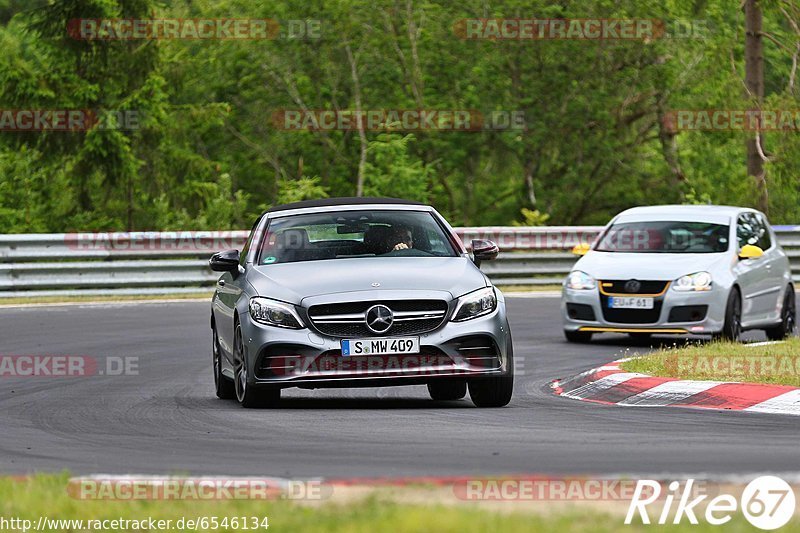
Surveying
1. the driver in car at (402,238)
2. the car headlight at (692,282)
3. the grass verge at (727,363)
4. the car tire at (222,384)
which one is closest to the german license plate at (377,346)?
the driver in car at (402,238)

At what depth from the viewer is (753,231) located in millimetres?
19531

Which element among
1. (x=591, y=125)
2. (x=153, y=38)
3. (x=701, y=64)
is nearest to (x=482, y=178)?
(x=591, y=125)

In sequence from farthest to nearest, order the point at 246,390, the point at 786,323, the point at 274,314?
the point at 786,323, the point at 246,390, the point at 274,314

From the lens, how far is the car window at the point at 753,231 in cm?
1914

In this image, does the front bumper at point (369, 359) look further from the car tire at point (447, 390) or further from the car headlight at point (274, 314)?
the car tire at point (447, 390)

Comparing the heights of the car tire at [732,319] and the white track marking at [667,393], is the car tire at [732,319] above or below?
below

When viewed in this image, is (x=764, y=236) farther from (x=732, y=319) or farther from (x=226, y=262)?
(x=226, y=262)

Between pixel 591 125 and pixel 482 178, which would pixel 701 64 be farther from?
pixel 482 178

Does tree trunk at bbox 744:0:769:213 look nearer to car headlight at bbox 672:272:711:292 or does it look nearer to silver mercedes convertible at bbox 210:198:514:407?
car headlight at bbox 672:272:711:292

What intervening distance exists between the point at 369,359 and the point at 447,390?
1574mm

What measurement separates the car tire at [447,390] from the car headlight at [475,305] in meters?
1.19

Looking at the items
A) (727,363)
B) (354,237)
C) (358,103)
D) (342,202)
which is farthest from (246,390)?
(358,103)

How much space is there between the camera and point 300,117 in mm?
44531

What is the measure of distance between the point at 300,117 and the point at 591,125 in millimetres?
7793
